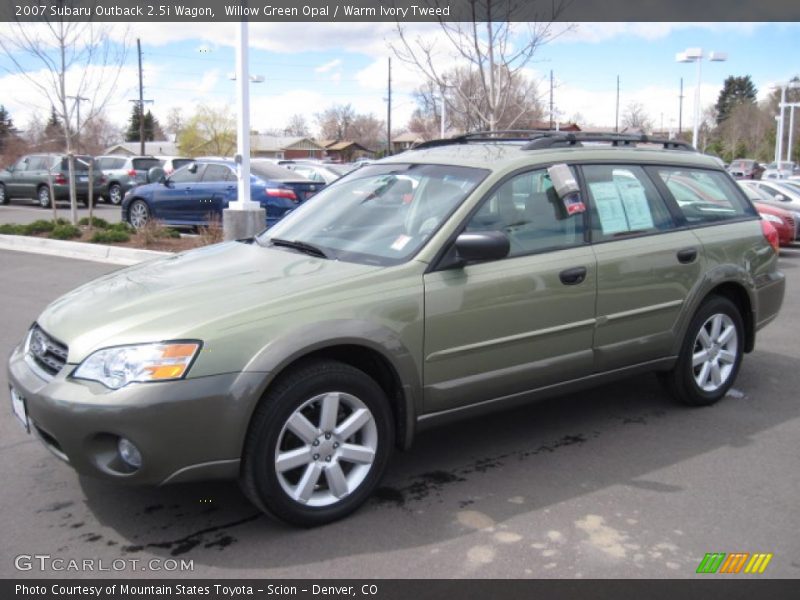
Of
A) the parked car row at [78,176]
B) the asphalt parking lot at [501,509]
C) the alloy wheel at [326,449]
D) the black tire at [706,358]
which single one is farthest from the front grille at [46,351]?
the parked car row at [78,176]

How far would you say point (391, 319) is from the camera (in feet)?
12.1

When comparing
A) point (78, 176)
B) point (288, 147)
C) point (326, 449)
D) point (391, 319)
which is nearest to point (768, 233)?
point (391, 319)

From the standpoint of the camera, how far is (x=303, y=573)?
3.16 m

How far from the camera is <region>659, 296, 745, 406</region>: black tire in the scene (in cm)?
514

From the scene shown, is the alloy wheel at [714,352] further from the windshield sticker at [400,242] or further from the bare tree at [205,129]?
the bare tree at [205,129]

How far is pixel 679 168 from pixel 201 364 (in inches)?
145

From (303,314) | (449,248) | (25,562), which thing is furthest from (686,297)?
(25,562)

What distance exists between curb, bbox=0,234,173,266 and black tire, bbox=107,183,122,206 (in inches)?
493

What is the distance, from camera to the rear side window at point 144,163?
26.9 metres

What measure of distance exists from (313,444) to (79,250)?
35.7 feet

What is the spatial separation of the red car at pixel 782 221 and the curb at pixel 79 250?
11.1m

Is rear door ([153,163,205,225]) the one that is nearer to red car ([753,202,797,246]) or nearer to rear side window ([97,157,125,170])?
red car ([753,202,797,246])

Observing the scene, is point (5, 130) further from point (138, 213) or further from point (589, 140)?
point (589, 140)
